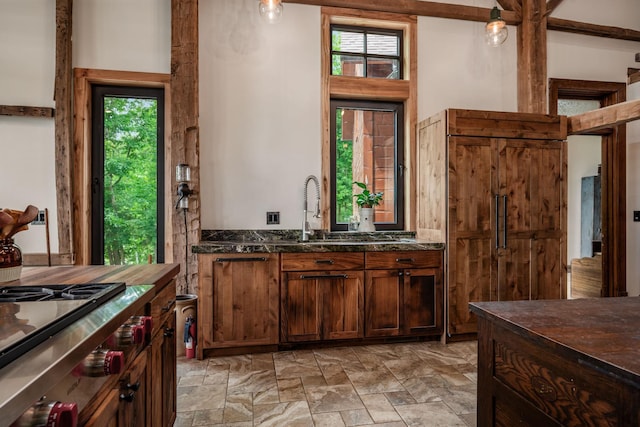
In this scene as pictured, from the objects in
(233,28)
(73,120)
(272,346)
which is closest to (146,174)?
(73,120)

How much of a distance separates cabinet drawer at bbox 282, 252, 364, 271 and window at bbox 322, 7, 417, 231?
648 millimetres

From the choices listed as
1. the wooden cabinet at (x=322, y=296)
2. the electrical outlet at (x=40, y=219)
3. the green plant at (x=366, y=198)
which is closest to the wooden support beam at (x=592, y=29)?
the green plant at (x=366, y=198)

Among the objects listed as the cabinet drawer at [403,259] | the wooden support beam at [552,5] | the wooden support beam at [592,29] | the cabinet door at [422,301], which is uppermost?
the wooden support beam at [552,5]

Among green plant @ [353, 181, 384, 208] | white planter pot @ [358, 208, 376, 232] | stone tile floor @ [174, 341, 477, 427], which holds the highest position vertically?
green plant @ [353, 181, 384, 208]

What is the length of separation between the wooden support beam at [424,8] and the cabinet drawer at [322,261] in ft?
8.01

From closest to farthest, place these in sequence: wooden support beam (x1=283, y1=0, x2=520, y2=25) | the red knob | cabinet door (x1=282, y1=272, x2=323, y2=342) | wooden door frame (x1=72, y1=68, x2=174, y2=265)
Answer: the red knob → cabinet door (x1=282, y1=272, x2=323, y2=342) → wooden door frame (x1=72, y1=68, x2=174, y2=265) → wooden support beam (x1=283, y1=0, x2=520, y2=25)

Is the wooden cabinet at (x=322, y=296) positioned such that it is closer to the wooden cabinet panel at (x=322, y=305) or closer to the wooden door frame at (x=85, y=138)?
the wooden cabinet panel at (x=322, y=305)

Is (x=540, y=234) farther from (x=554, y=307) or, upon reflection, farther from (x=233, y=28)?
(x=233, y=28)

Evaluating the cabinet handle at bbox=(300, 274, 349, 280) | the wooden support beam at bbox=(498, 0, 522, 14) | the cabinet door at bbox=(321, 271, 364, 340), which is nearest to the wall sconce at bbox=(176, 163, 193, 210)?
the cabinet handle at bbox=(300, 274, 349, 280)

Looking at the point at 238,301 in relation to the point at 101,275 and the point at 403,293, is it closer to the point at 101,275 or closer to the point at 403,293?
the point at 403,293

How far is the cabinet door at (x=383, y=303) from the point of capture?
10.4ft

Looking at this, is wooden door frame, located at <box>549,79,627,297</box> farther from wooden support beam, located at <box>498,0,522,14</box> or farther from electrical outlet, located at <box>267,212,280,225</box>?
electrical outlet, located at <box>267,212,280,225</box>

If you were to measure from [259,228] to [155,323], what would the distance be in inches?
84.2

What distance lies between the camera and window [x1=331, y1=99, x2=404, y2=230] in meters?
3.85
